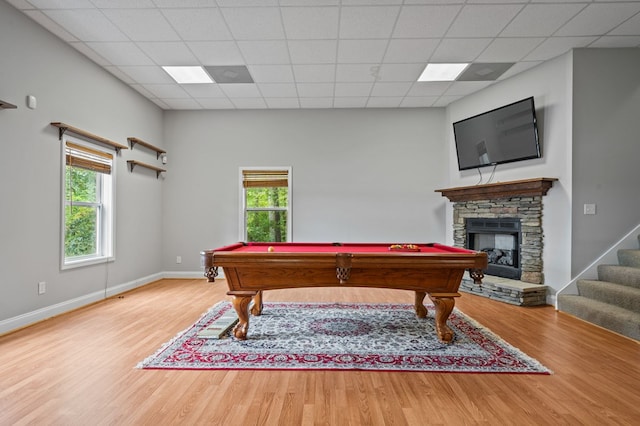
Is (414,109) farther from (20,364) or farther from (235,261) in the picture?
(20,364)

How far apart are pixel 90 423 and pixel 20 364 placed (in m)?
1.20

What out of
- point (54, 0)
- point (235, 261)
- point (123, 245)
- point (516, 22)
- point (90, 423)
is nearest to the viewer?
point (90, 423)

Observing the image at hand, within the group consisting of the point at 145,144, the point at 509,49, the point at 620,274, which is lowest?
the point at 620,274

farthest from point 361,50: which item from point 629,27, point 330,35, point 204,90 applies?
point 629,27

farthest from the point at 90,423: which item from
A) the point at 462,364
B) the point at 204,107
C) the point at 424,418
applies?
the point at 204,107

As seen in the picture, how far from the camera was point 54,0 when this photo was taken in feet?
9.81

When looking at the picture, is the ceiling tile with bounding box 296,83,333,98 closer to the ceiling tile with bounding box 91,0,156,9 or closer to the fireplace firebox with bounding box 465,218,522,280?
the ceiling tile with bounding box 91,0,156,9

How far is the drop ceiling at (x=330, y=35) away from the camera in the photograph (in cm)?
312

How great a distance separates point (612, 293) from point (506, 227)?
1.48 meters

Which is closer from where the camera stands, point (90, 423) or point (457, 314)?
point (90, 423)

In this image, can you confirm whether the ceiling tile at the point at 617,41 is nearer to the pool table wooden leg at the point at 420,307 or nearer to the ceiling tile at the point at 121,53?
the pool table wooden leg at the point at 420,307

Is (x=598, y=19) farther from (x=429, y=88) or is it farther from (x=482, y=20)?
(x=429, y=88)

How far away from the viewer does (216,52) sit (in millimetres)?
3939

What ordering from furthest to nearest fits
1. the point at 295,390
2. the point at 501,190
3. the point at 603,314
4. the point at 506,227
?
the point at 506,227
the point at 501,190
the point at 603,314
the point at 295,390
